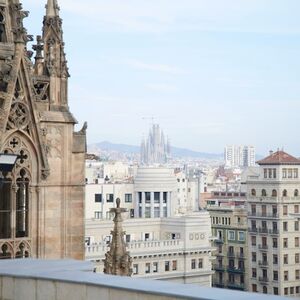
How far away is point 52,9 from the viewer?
58.4ft

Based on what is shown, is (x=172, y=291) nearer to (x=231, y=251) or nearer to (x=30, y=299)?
(x=30, y=299)

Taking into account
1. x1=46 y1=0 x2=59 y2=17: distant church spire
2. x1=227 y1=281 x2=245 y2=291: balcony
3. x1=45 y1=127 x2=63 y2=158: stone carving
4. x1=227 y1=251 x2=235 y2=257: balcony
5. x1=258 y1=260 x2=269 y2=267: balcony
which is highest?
x1=46 y1=0 x2=59 y2=17: distant church spire

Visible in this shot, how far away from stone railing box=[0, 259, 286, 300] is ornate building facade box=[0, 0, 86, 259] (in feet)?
18.4

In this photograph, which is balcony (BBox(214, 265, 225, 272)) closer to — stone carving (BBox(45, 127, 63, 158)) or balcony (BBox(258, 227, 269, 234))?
balcony (BBox(258, 227, 269, 234))

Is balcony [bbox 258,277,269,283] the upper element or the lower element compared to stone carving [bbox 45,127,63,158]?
lower

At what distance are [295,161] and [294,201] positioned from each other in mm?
7080

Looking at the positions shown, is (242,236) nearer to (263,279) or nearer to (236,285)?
(236,285)

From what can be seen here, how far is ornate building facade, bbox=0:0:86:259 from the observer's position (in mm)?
16641

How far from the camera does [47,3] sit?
1791 cm

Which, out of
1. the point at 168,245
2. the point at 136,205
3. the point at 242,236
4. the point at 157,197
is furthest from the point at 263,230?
the point at 136,205

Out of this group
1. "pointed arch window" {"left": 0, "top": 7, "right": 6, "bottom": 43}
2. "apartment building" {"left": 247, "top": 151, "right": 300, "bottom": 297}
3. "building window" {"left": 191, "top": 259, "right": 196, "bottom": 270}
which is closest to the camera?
"pointed arch window" {"left": 0, "top": 7, "right": 6, "bottom": 43}

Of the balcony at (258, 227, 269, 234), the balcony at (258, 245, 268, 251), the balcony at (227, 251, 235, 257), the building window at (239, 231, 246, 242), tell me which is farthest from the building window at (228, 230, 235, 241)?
the balcony at (258, 227, 269, 234)

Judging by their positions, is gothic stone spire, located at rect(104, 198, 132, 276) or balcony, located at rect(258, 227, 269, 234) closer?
gothic stone spire, located at rect(104, 198, 132, 276)

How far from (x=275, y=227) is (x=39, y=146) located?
→ 336ft
